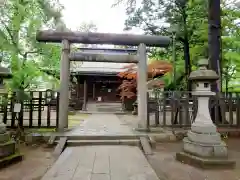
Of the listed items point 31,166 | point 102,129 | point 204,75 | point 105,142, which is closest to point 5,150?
point 31,166

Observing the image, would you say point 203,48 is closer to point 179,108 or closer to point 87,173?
point 179,108

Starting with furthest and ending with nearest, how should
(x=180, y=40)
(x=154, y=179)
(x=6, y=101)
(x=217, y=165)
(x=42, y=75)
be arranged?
(x=180, y=40) < (x=42, y=75) < (x=6, y=101) < (x=217, y=165) < (x=154, y=179)

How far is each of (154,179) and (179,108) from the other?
4.81 m

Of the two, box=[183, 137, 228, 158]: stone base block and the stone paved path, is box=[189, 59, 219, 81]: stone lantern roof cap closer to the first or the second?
box=[183, 137, 228, 158]: stone base block

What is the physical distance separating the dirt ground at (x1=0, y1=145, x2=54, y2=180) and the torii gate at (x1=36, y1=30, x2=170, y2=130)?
192cm

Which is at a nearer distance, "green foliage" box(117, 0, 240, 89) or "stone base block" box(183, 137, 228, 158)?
"stone base block" box(183, 137, 228, 158)

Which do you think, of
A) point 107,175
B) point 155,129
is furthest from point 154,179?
point 155,129

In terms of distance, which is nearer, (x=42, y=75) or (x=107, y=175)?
(x=107, y=175)

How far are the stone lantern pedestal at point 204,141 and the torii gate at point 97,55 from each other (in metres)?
3.07

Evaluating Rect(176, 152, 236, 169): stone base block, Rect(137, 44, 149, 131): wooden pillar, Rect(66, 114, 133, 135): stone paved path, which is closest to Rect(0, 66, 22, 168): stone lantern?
Rect(66, 114, 133, 135): stone paved path

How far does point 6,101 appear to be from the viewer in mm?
7383

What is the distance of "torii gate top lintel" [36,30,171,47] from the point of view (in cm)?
820

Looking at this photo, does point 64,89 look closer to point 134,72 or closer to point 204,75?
point 204,75

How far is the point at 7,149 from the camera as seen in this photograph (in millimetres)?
5066
